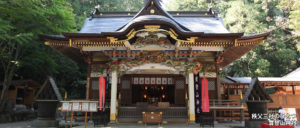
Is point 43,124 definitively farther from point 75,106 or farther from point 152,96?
point 152,96

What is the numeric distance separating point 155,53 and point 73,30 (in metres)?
7.65

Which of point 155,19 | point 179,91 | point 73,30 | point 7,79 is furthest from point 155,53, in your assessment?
point 7,79

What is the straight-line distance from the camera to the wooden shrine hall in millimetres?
9547

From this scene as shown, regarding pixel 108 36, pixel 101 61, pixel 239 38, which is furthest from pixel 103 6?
pixel 239 38

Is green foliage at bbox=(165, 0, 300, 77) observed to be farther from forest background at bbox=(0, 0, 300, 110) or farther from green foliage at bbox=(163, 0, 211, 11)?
green foliage at bbox=(163, 0, 211, 11)

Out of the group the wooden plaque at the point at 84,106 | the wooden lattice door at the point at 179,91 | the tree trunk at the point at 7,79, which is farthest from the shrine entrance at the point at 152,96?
the tree trunk at the point at 7,79

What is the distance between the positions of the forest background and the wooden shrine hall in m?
2.57

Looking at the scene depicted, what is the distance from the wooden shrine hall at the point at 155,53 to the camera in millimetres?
9547

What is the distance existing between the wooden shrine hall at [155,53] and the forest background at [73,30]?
257cm

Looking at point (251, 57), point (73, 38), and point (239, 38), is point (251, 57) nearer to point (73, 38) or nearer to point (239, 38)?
point (239, 38)

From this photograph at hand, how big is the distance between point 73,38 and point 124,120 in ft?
16.6

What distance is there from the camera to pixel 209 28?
12.9 m

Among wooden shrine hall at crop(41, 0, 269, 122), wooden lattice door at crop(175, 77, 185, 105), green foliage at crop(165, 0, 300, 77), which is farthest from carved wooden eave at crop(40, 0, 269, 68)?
green foliage at crop(165, 0, 300, 77)

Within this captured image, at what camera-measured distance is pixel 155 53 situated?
10.9 meters
